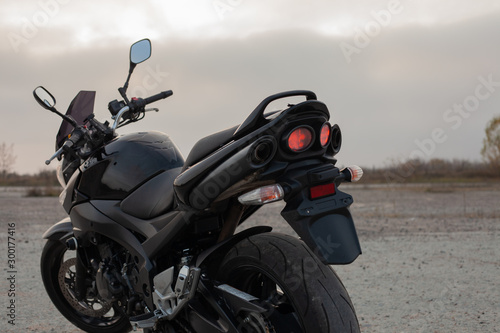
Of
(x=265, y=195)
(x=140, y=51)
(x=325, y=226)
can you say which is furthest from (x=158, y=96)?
(x=325, y=226)

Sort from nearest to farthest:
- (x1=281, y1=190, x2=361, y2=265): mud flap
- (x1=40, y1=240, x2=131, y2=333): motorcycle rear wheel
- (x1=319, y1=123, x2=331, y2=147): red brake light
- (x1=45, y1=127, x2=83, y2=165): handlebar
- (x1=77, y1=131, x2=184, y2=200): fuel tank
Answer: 1. (x1=281, y1=190, x2=361, y2=265): mud flap
2. (x1=319, y1=123, x2=331, y2=147): red brake light
3. (x1=77, y1=131, x2=184, y2=200): fuel tank
4. (x1=45, y1=127, x2=83, y2=165): handlebar
5. (x1=40, y1=240, x2=131, y2=333): motorcycle rear wheel

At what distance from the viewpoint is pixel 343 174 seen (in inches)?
103

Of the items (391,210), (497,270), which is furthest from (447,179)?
(497,270)

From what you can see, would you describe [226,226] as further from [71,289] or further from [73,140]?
[71,289]

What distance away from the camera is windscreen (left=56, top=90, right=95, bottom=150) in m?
3.89

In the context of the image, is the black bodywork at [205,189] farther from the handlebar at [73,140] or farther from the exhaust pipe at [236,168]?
the handlebar at [73,140]

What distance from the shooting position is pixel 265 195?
2314 millimetres

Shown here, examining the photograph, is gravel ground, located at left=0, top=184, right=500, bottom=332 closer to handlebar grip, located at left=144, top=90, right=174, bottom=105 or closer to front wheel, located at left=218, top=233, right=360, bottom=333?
front wheel, located at left=218, top=233, right=360, bottom=333

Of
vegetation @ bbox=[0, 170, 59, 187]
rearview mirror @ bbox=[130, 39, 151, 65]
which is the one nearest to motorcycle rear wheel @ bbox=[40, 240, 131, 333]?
rearview mirror @ bbox=[130, 39, 151, 65]

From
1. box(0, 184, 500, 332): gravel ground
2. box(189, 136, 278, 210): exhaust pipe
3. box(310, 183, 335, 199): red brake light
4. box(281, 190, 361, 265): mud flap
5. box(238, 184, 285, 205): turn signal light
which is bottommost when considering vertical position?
box(0, 184, 500, 332): gravel ground

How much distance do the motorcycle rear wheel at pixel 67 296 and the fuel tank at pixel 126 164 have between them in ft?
2.93

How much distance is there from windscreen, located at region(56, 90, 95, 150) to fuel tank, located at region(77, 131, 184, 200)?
457mm

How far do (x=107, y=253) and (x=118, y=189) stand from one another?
473 mm

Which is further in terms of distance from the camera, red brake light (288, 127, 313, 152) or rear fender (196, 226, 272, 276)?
rear fender (196, 226, 272, 276)
